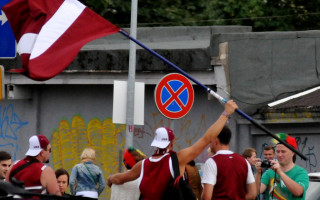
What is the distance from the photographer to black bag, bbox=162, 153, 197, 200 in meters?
10.5

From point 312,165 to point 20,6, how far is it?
9.80 metres

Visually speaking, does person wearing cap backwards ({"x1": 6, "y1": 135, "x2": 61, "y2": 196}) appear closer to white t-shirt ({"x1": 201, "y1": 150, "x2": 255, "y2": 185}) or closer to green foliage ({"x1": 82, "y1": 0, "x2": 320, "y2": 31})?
white t-shirt ({"x1": 201, "y1": 150, "x2": 255, "y2": 185})

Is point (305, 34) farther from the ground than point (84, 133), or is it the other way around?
point (305, 34)

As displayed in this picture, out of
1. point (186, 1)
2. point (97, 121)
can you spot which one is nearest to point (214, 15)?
point (186, 1)

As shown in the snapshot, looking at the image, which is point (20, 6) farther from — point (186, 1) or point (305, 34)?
point (186, 1)

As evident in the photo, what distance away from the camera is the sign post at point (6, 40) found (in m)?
14.1

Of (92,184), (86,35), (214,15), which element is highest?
(214,15)

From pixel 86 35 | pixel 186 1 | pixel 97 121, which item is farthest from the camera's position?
pixel 186 1

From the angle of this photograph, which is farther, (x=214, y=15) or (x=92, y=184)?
(x=214, y=15)

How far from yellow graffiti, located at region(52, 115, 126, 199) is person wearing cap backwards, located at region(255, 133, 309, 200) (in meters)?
12.7

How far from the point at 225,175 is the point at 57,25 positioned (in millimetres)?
3081

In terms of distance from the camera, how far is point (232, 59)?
21.8 meters

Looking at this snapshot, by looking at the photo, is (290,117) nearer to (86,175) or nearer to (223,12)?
(86,175)

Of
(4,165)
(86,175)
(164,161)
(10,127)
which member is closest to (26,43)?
(4,165)
